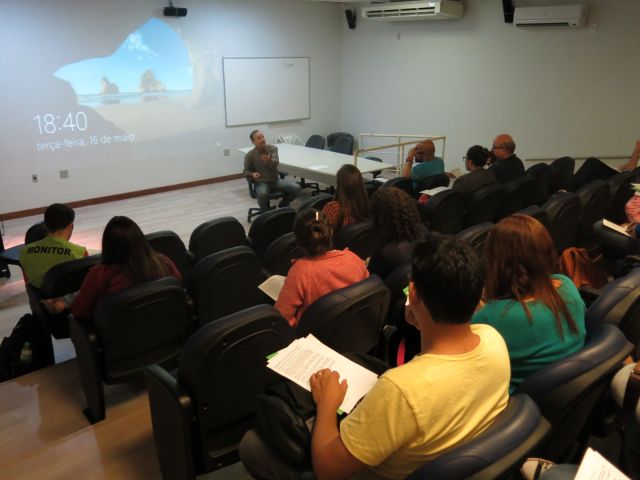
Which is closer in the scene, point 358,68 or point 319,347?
point 319,347

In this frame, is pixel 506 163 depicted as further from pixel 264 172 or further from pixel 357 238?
pixel 264 172

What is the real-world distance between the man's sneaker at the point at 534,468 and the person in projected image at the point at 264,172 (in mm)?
5515

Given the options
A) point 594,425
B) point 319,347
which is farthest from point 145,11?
point 594,425

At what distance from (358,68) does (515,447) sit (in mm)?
9546

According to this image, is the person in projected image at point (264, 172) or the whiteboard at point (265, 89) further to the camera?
the whiteboard at point (265, 89)

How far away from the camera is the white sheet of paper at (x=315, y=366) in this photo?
5.22 feet

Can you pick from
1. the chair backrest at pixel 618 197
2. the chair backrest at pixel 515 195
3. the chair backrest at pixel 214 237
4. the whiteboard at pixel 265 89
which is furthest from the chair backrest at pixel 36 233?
the whiteboard at pixel 265 89

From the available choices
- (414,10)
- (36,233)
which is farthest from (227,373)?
(414,10)

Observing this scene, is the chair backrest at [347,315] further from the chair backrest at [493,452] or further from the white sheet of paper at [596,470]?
the white sheet of paper at [596,470]

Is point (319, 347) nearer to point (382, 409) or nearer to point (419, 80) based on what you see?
point (382, 409)

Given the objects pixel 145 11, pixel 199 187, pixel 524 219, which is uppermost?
pixel 145 11

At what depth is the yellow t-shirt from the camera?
1.21 metres

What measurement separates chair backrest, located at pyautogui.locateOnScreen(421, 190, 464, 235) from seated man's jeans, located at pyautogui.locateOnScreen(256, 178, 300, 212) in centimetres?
264

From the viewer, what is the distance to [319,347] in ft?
5.85
